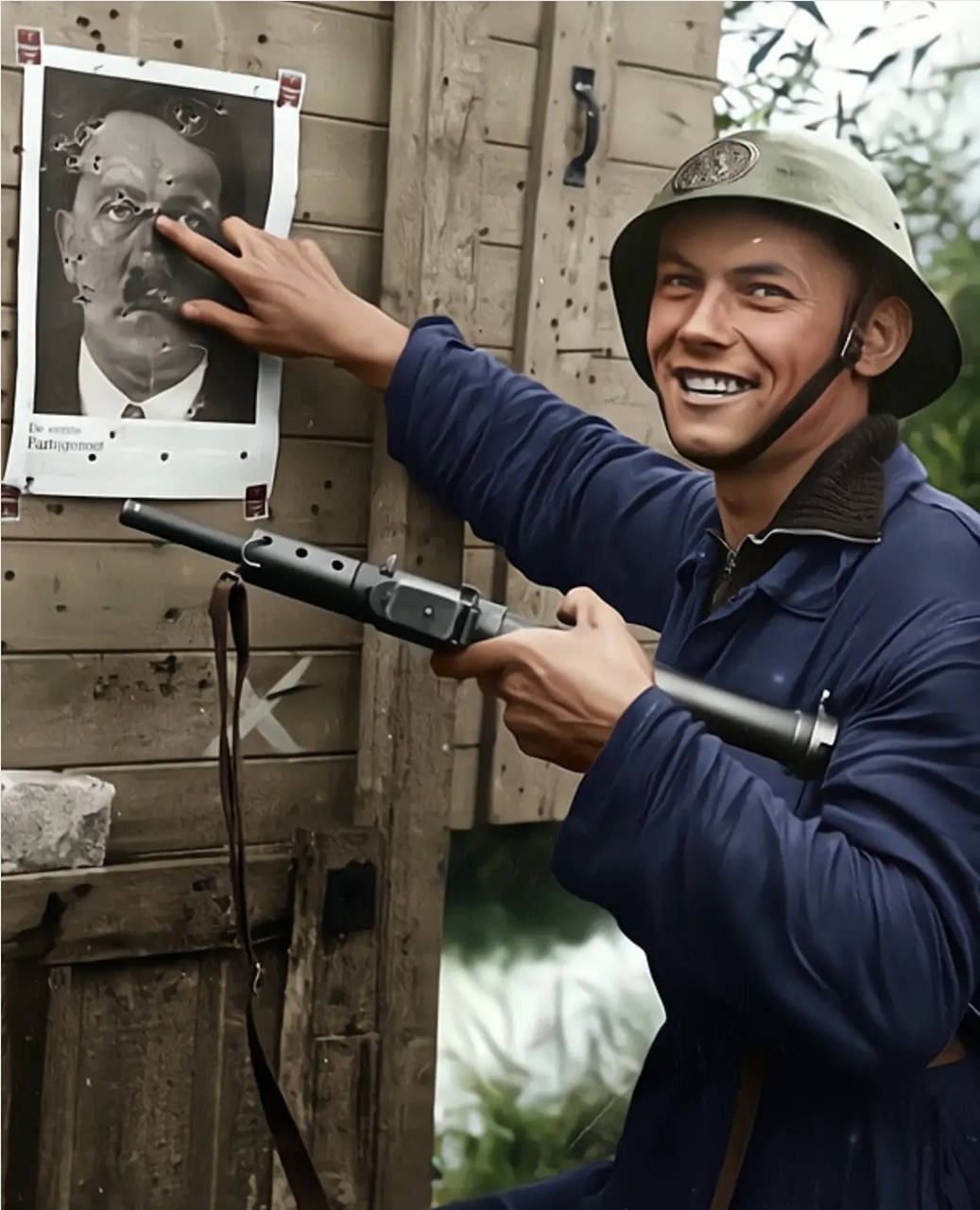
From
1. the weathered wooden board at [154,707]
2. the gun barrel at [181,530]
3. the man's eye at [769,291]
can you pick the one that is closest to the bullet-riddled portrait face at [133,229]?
the gun barrel at [181,530]

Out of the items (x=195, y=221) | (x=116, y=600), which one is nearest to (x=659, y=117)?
(x=195, y=221)

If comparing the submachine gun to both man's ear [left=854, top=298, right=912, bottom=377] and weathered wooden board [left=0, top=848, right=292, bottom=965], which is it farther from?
man's ear [left=854, top=298, right=912, bottom=377]

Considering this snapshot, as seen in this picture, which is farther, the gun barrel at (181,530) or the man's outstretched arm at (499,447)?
the man's outstretched arm at (499,447)

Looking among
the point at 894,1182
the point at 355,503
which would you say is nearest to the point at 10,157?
the point at 355,503

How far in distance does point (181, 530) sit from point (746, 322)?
46 cm

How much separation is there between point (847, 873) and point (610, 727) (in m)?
0.18

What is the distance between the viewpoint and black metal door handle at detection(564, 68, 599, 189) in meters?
1.37

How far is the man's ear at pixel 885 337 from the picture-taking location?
109 centimetres

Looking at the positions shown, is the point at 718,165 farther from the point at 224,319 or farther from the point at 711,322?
the point at 224,319

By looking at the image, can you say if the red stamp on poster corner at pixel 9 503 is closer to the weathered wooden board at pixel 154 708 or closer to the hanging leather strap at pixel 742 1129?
the weathered wooden board at pixel 154 708

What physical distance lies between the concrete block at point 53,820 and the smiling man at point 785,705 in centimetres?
35

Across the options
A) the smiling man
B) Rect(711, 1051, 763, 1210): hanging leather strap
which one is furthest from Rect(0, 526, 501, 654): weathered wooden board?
Rect(711, 1051, 763, 1210): hanging leather strap

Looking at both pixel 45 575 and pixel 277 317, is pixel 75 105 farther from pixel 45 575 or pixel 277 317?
pixel 45 575

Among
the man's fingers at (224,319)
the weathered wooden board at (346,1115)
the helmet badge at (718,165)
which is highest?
the helmet badge at (718,165)
